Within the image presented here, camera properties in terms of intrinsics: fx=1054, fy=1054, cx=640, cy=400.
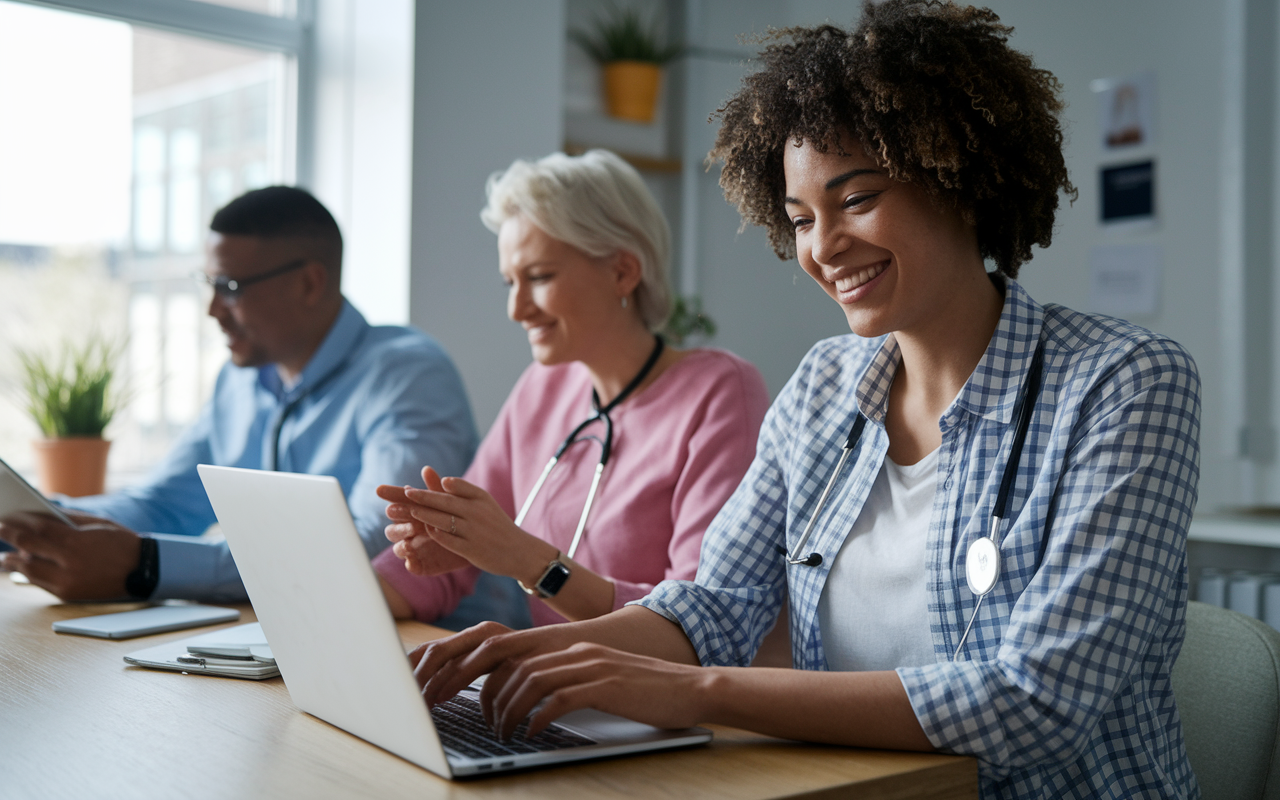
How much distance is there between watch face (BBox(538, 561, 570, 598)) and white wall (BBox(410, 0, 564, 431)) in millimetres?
1445

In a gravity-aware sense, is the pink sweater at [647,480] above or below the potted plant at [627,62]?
below

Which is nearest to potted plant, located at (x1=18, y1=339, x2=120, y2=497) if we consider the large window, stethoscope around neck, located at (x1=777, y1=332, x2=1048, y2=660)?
the large window

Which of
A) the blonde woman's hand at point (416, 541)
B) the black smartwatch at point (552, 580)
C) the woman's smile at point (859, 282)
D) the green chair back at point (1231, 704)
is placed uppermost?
the woman's smile at point (859, 282)

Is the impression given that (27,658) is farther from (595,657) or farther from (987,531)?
(987,531)

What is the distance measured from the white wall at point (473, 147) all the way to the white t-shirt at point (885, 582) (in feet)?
5.80

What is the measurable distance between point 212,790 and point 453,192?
2.18 m

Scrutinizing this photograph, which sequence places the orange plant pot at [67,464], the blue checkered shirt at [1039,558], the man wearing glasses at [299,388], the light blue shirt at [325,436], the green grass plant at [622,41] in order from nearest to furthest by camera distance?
the blue checkered shirt at [1039,558] < the light blue shirt at [325,436] < the man wearing glasses at [299,388] < the orange plant pot at [67,464] < the green grass plant at [622,41]

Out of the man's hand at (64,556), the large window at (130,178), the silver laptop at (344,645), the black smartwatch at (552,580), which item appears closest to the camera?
the silver laptop at (344,645)

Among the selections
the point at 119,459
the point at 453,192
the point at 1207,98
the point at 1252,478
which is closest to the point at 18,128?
the point at 119,459

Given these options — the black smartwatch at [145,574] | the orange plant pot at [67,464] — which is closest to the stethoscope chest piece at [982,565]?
the black smartwatch at [145,574]

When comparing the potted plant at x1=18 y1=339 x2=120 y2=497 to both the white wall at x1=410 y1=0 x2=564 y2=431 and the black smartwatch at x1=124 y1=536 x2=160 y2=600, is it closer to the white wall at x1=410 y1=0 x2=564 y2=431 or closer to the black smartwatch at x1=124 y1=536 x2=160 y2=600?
the white wall at x1=410 y1=0 x2=564 y2=431

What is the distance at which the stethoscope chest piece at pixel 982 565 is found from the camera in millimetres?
1027

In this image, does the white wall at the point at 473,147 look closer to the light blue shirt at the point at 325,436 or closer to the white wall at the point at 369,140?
the white wall at the point at 369,140

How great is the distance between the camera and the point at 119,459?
9.53 ft
